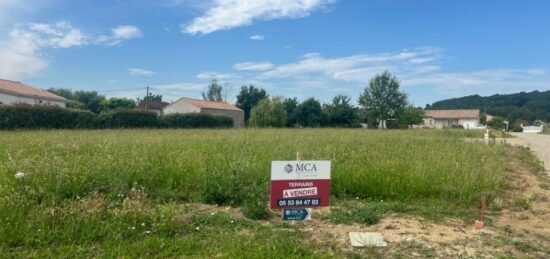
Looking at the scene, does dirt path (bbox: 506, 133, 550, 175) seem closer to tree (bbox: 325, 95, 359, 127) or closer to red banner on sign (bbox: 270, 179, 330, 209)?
red banner on sign (bbox: 270, 179, 330, 209)

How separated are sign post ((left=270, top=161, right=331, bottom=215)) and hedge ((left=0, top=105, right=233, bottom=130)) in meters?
26.2

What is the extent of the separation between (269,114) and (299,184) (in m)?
47.6

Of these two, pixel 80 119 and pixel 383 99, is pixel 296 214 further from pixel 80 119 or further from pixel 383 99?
pixel 383 99

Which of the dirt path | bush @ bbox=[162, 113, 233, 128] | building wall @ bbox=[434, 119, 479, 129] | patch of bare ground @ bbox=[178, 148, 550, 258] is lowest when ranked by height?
patch of bare ground @ bbox=[178, 148, 550, 258]

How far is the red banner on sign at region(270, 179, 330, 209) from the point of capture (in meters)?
3.97

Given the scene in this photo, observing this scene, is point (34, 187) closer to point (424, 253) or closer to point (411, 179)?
point (424, 253)

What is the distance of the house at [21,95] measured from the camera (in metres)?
35.8

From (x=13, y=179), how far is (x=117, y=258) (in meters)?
2.68

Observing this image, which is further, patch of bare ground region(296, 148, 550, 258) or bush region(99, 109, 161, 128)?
bush region(99, 109, 161, 128)

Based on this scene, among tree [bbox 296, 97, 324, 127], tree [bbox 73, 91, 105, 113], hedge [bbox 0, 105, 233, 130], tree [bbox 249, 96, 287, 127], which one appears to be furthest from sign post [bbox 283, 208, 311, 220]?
tree [bbox 73, 91, 105, 113]

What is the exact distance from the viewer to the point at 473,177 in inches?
244

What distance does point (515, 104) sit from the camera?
98125 mm

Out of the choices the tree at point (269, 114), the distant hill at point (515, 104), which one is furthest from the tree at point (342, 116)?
the distant hill at point (515, 104)

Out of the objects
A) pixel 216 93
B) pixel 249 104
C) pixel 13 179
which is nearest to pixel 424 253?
pixel 13 179
